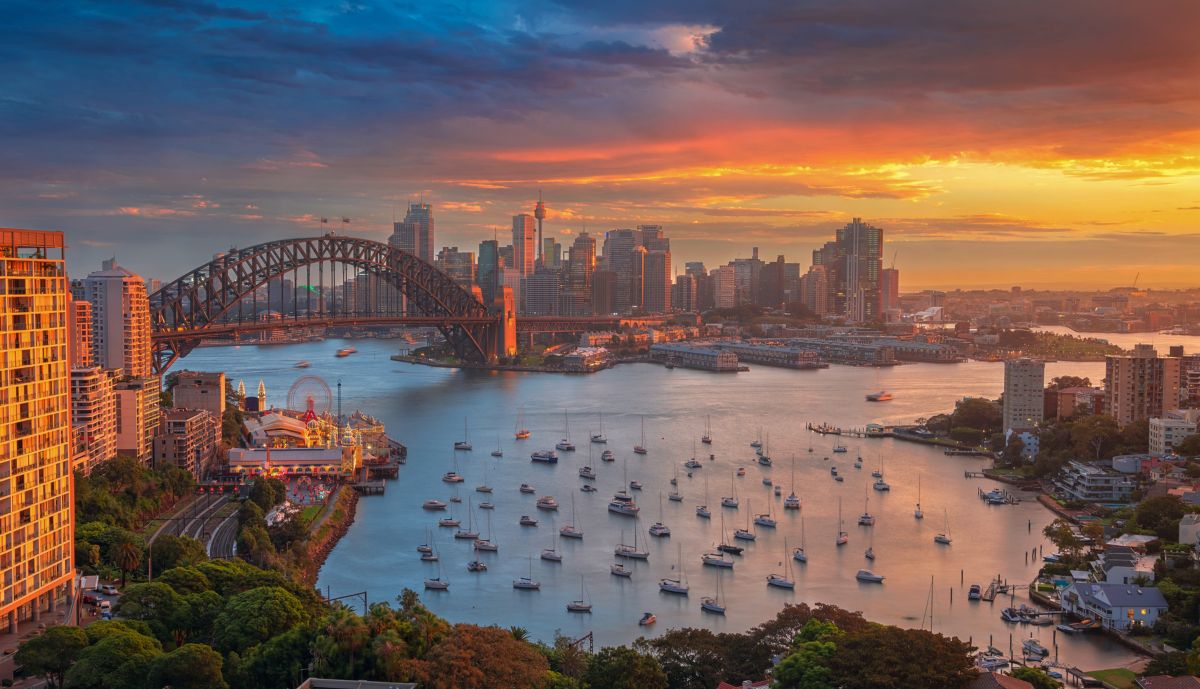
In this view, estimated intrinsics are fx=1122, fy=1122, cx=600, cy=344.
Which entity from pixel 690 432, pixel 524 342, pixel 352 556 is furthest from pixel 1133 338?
pixel 352 556

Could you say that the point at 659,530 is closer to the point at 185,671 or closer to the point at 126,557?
the point at 126,557

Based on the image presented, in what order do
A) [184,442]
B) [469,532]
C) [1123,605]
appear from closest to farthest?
1. [1123,605]
2. [469,532]
3. [184,442]

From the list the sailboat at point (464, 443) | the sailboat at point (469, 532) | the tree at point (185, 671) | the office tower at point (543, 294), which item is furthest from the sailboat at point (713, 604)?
the office tower at point (543, 294)

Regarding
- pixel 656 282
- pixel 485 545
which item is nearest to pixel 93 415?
pixel 485 545

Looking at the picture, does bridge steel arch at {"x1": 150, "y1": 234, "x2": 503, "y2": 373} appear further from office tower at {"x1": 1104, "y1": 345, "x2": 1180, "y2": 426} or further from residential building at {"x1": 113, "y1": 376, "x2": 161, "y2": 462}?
office tower at {"x1": 1104, "y1": 345, "x2": 1180, "y2": 426}

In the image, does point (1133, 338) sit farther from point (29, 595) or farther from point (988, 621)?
point (29, 595)

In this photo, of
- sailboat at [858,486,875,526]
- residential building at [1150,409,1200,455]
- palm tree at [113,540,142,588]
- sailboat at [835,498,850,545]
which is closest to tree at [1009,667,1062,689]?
sailboat at [835,498,850,545]
